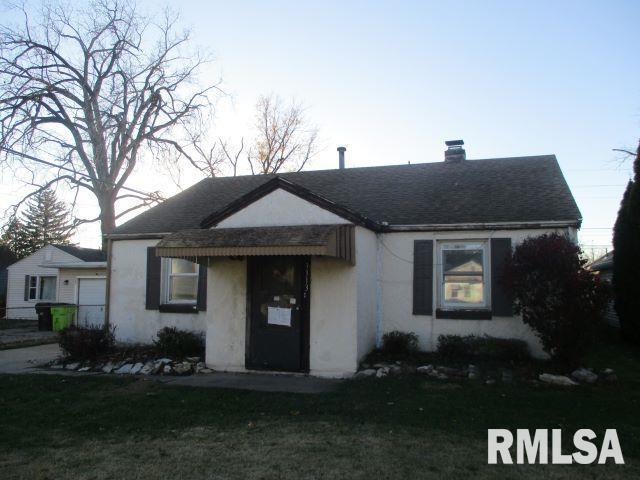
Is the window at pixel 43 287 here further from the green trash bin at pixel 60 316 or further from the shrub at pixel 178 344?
the shrub at pixel 178 344

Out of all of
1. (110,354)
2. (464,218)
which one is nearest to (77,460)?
(110,354)

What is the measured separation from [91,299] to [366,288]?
55.4ft

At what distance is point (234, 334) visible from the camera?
9.88 meters

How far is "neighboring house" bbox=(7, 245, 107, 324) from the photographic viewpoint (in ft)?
73.9

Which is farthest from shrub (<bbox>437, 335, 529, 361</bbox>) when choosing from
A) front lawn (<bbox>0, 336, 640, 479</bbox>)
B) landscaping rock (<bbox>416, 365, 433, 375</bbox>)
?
front lawn (<bbox>0, 336, 640, 479</bbox>)

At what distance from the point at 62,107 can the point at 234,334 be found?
19131 mm

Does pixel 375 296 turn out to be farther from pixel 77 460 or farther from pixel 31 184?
pixel 31 184

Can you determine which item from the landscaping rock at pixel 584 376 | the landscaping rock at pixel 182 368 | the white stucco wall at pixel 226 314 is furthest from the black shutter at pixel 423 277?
the landscaping rock at pixel 182 368

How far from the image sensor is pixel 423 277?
10812 mm

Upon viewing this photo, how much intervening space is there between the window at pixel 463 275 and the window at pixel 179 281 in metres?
6.22

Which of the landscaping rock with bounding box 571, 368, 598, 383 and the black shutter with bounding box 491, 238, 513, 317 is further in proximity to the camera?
the black shutter with bounding box 491, 238, 513, 317

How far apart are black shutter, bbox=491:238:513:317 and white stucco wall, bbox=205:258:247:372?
16.7ft

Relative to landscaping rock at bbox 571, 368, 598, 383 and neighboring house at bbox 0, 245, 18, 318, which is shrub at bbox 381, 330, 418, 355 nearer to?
landscaping rock at bbox 571, 368, 598, 383

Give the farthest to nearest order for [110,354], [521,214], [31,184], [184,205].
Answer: [31,184] → [184,205] → [110,354] → [521,214]
